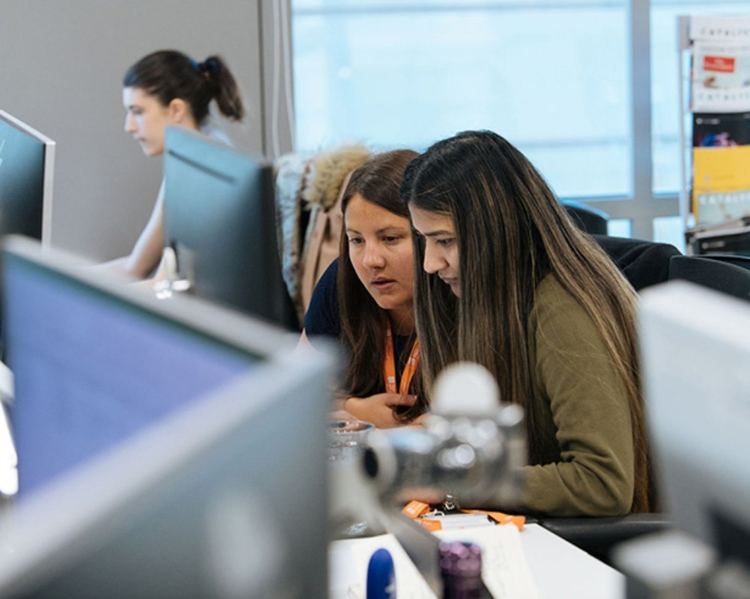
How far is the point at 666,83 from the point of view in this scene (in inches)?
192

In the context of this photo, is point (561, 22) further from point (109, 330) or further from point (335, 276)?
point (109, 330)

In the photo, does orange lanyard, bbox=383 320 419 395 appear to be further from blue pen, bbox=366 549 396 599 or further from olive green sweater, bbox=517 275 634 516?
blue pen, bbox=366 549 396 599

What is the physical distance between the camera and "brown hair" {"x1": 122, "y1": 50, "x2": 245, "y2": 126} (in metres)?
3.96

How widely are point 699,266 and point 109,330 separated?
132 cm

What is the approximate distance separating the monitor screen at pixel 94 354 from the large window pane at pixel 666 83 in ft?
14.4

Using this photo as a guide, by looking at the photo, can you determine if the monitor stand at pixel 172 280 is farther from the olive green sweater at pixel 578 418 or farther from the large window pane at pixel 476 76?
the large window pane at pixel 476 76

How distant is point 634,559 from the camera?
49cm

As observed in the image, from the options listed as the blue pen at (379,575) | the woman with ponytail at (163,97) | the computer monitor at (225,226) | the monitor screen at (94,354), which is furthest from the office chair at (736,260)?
the woman with ponytail at (163,97)

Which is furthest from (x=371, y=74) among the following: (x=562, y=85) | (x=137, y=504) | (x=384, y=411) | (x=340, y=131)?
(x=137, y=504)

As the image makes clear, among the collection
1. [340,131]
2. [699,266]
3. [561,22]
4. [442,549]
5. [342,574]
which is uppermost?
[561,22]

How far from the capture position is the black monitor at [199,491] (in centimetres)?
34

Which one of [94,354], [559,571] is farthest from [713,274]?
[94,354]

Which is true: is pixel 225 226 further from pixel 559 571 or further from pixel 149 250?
pixel 149 250

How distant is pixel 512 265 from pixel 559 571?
1.95 ft
